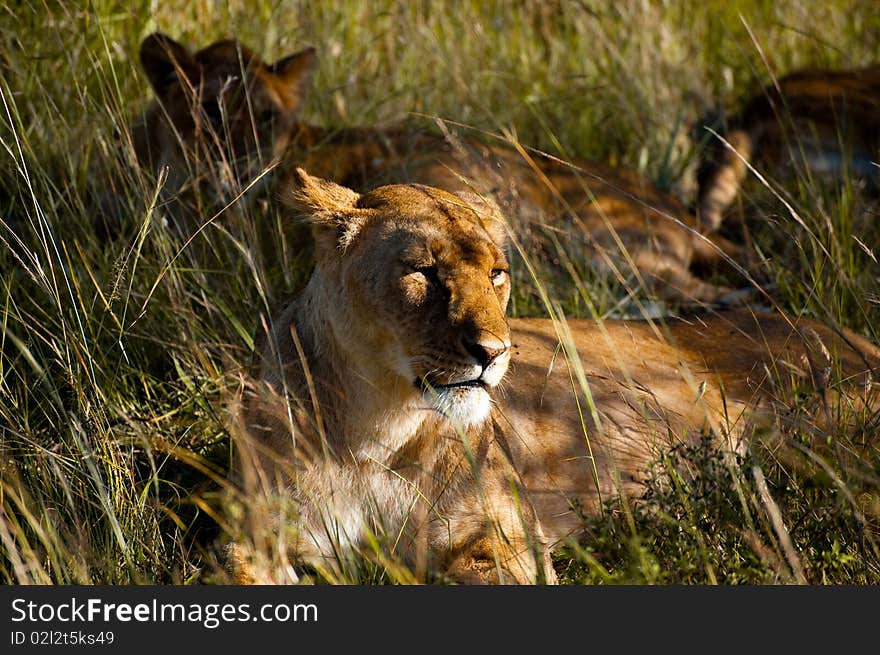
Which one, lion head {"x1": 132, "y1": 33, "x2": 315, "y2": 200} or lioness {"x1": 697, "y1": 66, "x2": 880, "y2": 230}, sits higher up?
lion head {"x1": 132, "y1": 33, "x2": 315, "y2": 200}

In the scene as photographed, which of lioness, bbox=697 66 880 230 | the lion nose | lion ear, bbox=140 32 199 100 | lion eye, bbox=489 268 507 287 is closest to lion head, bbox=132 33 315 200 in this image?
lion ear, bbox=140 32 199 100

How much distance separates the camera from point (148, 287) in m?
3.89

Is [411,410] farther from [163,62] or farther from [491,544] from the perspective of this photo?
[163,62]

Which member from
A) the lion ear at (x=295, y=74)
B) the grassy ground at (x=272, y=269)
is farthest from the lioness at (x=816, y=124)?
the lion ear at (x=295, y=74)

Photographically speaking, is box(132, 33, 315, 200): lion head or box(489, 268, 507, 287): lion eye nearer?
box(489, 268, 507, 287): lion eye

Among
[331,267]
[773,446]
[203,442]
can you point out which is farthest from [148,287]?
[773,446]

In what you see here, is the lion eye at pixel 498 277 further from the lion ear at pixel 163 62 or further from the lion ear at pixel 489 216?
the lion ear at pixel 163 62

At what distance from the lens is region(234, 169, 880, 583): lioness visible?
2688 mm

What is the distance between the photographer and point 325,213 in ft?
9.75

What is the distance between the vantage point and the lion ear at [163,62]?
479cm

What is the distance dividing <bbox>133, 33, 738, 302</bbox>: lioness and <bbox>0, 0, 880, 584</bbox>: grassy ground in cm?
19

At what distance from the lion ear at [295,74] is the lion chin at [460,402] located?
2744mm

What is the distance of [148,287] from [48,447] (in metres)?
0.81

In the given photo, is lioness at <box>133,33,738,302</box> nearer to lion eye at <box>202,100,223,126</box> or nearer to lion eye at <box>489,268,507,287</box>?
lion eye at <box>202,100,223,126</box>
